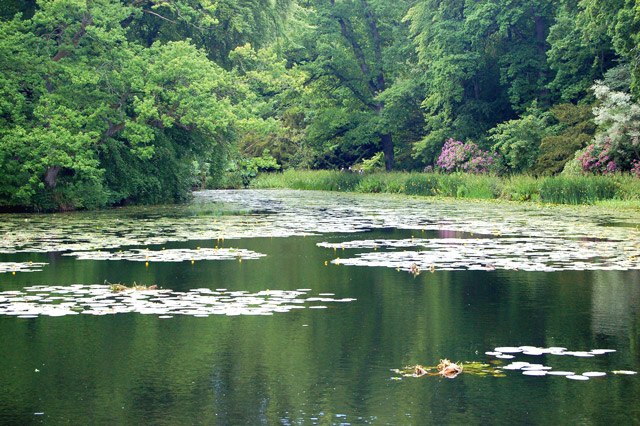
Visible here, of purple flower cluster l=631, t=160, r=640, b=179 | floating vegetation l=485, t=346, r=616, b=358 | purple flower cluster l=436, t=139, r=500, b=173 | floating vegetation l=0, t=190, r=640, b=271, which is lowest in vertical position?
floating vegetation l=485, t=346, r=616, b=358

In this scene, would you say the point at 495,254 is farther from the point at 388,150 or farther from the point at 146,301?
the point at 388,150

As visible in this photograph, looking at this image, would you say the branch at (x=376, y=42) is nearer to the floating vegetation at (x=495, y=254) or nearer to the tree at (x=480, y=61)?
the tree at (x=480, y=61)

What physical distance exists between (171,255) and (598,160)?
922 inches

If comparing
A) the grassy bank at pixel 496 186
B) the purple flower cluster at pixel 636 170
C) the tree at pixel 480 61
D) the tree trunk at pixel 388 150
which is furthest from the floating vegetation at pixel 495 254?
the tree trunk at pixel 388 150

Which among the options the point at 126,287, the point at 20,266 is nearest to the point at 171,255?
the point at 20,266

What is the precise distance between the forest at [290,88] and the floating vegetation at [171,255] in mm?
11731

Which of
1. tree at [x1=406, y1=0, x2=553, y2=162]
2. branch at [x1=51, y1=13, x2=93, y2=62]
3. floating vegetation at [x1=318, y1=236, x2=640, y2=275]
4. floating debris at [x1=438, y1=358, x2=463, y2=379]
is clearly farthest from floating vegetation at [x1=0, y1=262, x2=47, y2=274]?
tree at [x1=406, y1=0, x2=553, y2=162]

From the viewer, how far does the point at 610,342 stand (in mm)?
7422

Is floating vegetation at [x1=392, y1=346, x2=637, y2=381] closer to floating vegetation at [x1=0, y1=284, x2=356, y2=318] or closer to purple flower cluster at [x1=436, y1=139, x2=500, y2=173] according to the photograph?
floating vegetation at [x1=0, y1=284, x2=356, y2=318]

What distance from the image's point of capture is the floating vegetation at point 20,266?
12.6 metres

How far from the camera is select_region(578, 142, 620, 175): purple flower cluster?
106 feet

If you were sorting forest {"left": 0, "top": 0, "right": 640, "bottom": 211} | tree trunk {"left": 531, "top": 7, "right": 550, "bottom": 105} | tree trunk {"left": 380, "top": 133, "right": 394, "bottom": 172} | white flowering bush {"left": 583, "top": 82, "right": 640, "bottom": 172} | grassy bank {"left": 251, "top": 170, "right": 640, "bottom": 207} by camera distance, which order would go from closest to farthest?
1. forest {"left": 0, "top": 0, "right": 640, "bottom": 211}
2. grassy bank {"left": 251, "top": 170, "right": 640, "bottom": 207}
3. white flowering bush {"left": 583, "top": 82, "right": 640, "bottom": 172}
4. tree trunk {"left": 531, "top": 7, "right": 550, "bottom": 105}
5. tree trunk {"left": 380, "top": 133, "right": 394, "bottom": 172}

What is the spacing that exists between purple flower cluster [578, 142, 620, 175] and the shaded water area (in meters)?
16.4

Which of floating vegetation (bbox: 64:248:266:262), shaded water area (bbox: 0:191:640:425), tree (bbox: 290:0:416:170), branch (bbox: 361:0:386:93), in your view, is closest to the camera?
shaded water area (bbox: 0:191:640:425)
